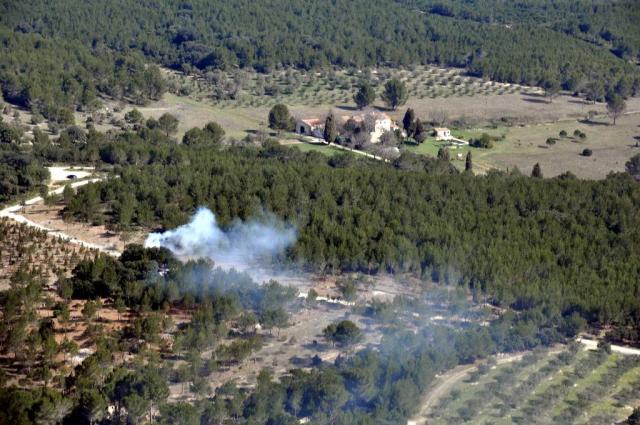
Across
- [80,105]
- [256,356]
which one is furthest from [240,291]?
[80,105]

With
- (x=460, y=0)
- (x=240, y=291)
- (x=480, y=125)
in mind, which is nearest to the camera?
(x=240, y=291)

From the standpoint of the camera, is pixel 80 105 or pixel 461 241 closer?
pixel 461 241

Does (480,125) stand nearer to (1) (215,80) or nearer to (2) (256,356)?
(1) (215,80)

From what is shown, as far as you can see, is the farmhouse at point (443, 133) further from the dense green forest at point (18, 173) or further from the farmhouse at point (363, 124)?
the dense green forest at point (18, 173)

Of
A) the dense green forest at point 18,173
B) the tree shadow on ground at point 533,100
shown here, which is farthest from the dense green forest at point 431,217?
the tree shadow on ground at point 533,100

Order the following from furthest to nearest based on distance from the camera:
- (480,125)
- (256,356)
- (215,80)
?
1. (215,80)
2. (480,125)
3. (256,356)

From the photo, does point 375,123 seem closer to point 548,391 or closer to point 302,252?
point 302,252

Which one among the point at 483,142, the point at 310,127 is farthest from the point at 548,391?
the point at 310,127

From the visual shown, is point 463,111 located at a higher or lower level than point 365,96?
lower
